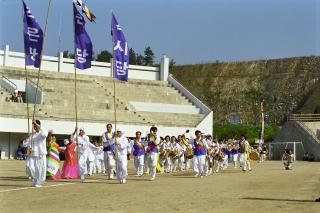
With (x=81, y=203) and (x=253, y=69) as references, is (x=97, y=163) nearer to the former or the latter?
(x=81, y=203)

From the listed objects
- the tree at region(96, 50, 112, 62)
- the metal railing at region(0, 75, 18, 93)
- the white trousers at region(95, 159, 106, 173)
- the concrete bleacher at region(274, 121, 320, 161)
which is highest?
the tree at region(96, 50, 112, 62)

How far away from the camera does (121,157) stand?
21547mm

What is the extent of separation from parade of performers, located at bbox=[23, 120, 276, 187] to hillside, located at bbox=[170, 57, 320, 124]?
53.4 m

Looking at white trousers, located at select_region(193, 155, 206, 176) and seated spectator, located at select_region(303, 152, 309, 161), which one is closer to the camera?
white trousers, located at select_region(193, 155, 206, 176)

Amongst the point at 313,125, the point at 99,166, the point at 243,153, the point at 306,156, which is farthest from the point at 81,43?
the point at 313,125

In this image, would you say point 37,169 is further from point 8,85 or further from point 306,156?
point 306,156

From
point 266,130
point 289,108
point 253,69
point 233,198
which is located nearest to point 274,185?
point 233,198

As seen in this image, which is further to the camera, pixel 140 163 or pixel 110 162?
pixel 140 163

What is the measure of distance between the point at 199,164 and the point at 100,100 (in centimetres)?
3057

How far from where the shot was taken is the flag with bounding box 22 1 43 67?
20812 mm

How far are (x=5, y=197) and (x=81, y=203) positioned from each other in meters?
2.48

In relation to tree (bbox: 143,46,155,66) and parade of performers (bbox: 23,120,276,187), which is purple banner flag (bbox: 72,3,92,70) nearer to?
parade of performers (bbox: 23,120,276,187)

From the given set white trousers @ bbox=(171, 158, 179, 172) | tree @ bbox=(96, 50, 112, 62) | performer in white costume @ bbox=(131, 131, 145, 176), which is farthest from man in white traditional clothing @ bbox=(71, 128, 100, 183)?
tree @ bbox=(96, 50, 112, 62)

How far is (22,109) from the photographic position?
154 ft
